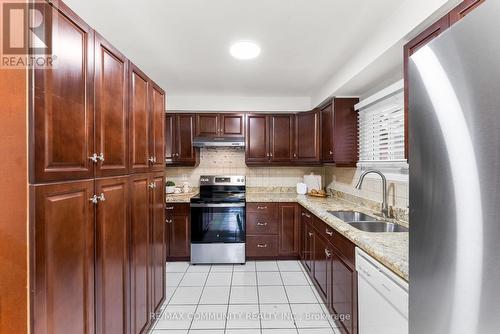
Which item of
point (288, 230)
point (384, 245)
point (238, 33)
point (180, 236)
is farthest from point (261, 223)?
point (238, 33)

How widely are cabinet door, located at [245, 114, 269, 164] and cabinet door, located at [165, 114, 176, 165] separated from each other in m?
1.10

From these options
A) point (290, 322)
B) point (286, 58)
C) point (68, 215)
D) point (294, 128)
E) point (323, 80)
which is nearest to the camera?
point (68, 215)

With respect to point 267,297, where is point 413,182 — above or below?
above

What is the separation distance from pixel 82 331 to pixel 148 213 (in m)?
0.82

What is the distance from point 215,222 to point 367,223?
188 centimetres

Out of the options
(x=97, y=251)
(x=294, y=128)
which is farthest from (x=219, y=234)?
(x=97, y=251)

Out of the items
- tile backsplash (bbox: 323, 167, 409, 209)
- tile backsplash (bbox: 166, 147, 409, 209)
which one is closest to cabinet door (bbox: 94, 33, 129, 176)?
tile backsplash (bbox: 323, 167, 409, 209)

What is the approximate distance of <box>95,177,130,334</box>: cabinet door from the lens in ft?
4.05

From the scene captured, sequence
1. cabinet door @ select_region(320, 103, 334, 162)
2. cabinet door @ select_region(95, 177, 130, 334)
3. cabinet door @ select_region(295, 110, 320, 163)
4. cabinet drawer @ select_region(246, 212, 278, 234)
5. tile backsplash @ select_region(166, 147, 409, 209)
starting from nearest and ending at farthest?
1. cabinet door @ select_region(95, 177, 130, 334)
2. cabinet door @ select_region(320, 103, 334, 162)
3. cabinet drawer @ select_region(246, 212, 278, 234)
4. cabinet door @ select_region(295, 110, 320, 163)
5. tile backsplash @ select_region(166, 147, 409, 209)

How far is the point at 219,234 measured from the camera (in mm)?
3236

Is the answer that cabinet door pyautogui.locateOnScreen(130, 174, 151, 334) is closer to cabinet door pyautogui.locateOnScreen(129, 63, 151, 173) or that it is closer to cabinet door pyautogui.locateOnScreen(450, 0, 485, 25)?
cabinet door pyautogui.locateOnScreen(129, 63, 151, 173)

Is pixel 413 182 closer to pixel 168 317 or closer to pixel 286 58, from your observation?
pixel 286 58

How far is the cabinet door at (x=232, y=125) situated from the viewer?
3.58 meters

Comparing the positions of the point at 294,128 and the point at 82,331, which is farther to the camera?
the point at 294,128
